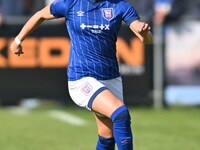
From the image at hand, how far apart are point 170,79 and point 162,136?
4505mm

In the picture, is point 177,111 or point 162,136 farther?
point 177,111

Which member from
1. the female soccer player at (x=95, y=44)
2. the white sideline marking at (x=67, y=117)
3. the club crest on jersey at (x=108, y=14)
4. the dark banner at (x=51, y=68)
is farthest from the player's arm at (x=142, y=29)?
the dark banner at (x=51, y=68)

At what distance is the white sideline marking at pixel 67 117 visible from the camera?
13156 mm

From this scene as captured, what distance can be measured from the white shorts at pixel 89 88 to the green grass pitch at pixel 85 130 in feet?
8.63

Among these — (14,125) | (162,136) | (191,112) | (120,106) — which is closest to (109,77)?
(120,106)

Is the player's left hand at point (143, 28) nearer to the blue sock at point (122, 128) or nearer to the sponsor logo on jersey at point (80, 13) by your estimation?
the sponsor logo on jersey at point (80, 13)

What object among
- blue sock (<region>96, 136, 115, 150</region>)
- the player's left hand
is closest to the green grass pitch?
blue sock (<region>96, 136, 115, 150</region>)

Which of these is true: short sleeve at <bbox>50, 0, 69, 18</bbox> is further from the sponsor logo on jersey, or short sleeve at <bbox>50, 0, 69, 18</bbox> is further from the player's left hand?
the player's left hand

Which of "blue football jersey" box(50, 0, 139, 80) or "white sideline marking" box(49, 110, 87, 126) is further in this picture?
"white sideline marking" box(49, 110, 87, 126)

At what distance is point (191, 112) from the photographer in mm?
14812

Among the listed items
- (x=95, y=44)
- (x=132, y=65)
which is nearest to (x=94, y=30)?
(x=95, y=44)

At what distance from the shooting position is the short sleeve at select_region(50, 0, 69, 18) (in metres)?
7.29

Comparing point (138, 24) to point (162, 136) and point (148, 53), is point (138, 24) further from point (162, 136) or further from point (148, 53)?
point (148, 53)

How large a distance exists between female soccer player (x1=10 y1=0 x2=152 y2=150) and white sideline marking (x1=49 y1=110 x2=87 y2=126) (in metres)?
5.61
